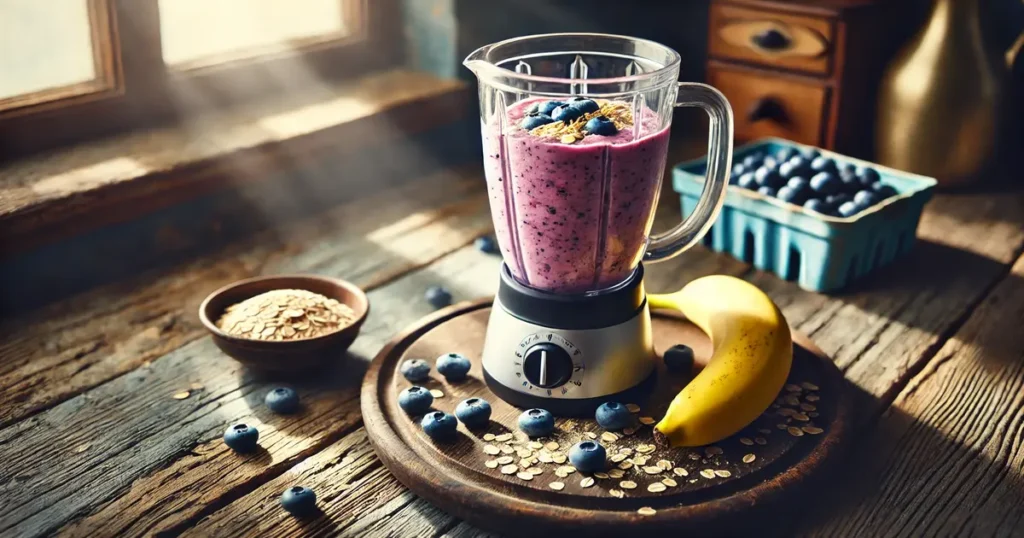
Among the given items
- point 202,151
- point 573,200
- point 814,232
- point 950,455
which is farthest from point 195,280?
point 950,455

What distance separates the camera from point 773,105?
1.93 m

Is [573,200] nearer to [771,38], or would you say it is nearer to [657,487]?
[657,487]

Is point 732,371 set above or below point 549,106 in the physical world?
below

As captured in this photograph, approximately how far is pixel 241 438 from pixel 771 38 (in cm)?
130

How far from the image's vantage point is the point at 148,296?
1.46 meters

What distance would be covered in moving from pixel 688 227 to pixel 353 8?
42.5 inches

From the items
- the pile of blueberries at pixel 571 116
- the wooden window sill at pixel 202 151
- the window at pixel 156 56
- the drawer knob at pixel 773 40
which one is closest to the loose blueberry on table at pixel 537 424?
the pile of blueberries at pixel 571 116

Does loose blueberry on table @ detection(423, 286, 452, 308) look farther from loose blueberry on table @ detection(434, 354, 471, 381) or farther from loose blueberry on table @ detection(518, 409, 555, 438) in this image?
loose blueberry on table @ detection(518, 409, 555, 438)

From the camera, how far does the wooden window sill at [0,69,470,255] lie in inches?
55.7

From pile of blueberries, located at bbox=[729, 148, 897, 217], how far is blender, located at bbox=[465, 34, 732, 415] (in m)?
0.45

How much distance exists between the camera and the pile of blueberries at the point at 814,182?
1.53 m

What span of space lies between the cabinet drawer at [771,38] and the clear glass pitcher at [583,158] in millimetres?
801

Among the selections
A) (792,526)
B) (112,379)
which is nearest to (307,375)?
(112,379)

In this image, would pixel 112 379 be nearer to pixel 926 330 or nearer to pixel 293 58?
pixel 293 58
